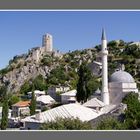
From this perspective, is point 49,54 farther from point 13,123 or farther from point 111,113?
point 111,113

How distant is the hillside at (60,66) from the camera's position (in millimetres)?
29953

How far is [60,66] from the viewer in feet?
110

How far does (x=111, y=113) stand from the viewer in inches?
486

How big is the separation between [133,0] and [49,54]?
1417 inches

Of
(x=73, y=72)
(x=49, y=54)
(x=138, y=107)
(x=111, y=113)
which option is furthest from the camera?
(x=49, y=54)

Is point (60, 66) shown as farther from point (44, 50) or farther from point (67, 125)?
point (67, 125)

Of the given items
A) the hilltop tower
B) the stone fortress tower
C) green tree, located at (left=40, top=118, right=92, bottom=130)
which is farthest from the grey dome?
the hilltop tower

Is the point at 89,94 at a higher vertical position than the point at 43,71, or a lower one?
lower

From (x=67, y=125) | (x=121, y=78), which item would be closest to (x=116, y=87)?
(x=121, y=78)

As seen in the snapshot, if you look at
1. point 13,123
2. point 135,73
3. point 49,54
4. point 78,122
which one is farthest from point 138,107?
point 49,54

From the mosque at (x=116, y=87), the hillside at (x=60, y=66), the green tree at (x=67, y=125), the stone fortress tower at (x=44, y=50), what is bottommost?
the green tree at (x=67, y=125)

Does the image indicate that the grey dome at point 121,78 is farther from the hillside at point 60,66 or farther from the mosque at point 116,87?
the hillside at point 60,66

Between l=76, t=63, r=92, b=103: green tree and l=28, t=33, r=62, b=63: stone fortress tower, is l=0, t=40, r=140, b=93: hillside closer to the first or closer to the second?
l=28, t=33, r=62, b=63: stone fortress tower

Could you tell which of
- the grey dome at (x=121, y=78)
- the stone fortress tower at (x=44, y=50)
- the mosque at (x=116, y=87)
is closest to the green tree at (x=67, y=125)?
the mosque at (x=116, y=87)
